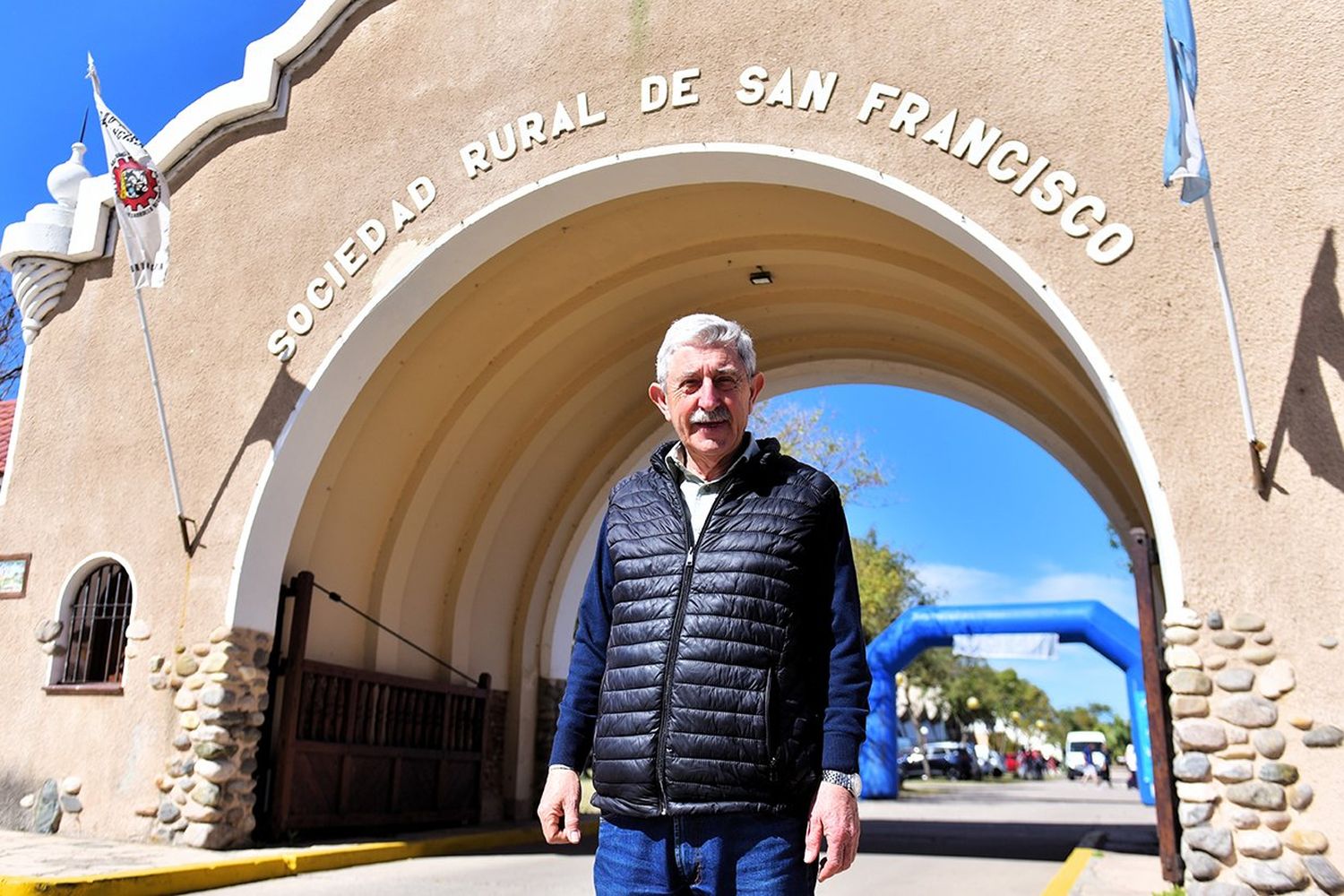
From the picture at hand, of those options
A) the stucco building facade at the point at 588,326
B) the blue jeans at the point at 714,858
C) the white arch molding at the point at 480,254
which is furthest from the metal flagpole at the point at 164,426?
the blue jeans at the point at 714,858

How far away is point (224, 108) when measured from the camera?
32.6 ft

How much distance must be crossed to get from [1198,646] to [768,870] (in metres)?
4.28

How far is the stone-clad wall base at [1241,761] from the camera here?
562cm

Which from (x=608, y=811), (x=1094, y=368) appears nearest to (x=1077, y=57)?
(x=1094, y=368)

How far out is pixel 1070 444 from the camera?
10.3 metres

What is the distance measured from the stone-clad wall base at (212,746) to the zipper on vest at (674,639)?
679cm

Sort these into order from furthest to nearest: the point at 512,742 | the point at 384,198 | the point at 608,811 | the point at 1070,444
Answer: the point at 512,742, the point at 1070,444, the point at 384,198, the point at 608,811

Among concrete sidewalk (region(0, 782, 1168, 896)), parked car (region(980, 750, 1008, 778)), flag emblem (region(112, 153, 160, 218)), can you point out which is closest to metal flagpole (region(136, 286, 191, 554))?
flag emblem (region(112, 153, 160, 218))

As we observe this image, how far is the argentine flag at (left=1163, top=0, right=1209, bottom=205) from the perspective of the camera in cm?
588

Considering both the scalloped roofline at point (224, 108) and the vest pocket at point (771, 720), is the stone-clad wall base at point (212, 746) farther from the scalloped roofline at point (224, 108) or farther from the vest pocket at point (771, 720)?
the vest pocket at point (771, 720)

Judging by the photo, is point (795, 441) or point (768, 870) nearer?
point (768, 870)

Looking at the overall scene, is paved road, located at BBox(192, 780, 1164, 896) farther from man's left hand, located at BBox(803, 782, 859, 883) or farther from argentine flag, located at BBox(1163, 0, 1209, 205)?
man's left hand, located at BBox(803, 782, 859, 883)

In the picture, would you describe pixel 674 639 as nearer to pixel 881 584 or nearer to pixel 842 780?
pixel 842 780

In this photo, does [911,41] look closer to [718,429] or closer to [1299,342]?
[1299,342]
